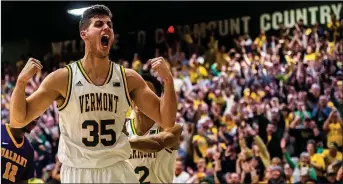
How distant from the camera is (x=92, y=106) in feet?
12.2

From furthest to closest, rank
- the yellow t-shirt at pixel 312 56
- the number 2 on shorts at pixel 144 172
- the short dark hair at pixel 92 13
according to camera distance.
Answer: the yellow t-shirt at pixel 312 56
the number 2 on shorts at pixel 144 172
the short dark hair at pixel 92 13

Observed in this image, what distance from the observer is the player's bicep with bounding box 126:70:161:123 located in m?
3.90

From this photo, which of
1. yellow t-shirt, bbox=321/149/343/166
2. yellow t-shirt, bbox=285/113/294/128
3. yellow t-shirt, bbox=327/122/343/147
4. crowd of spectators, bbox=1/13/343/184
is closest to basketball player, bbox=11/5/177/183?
crowd of spectators, bbox=1/13/343/184

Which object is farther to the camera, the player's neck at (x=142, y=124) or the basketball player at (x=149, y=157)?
the player's neck at (x=142, y=124)

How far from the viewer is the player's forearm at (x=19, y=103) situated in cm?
359

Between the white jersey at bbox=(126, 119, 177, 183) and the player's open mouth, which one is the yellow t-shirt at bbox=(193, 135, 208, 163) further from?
the player's open mouth

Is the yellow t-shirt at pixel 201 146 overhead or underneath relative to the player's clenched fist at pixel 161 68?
underneath

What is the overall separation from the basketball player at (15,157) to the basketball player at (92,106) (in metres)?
2.11

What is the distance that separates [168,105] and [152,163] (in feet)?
5.42

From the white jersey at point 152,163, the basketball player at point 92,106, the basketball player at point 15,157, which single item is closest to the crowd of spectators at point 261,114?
the white jersey at point 152,163

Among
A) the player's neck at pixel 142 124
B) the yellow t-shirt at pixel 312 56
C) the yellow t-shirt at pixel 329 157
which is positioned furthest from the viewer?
the yellow t-shirt at pixel 312 56

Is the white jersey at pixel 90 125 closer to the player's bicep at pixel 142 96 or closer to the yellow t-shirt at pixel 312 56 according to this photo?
the player's bicep at pixel 142 96

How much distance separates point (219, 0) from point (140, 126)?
39.9 ft

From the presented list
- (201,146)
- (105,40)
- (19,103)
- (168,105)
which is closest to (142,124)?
(168,105)
